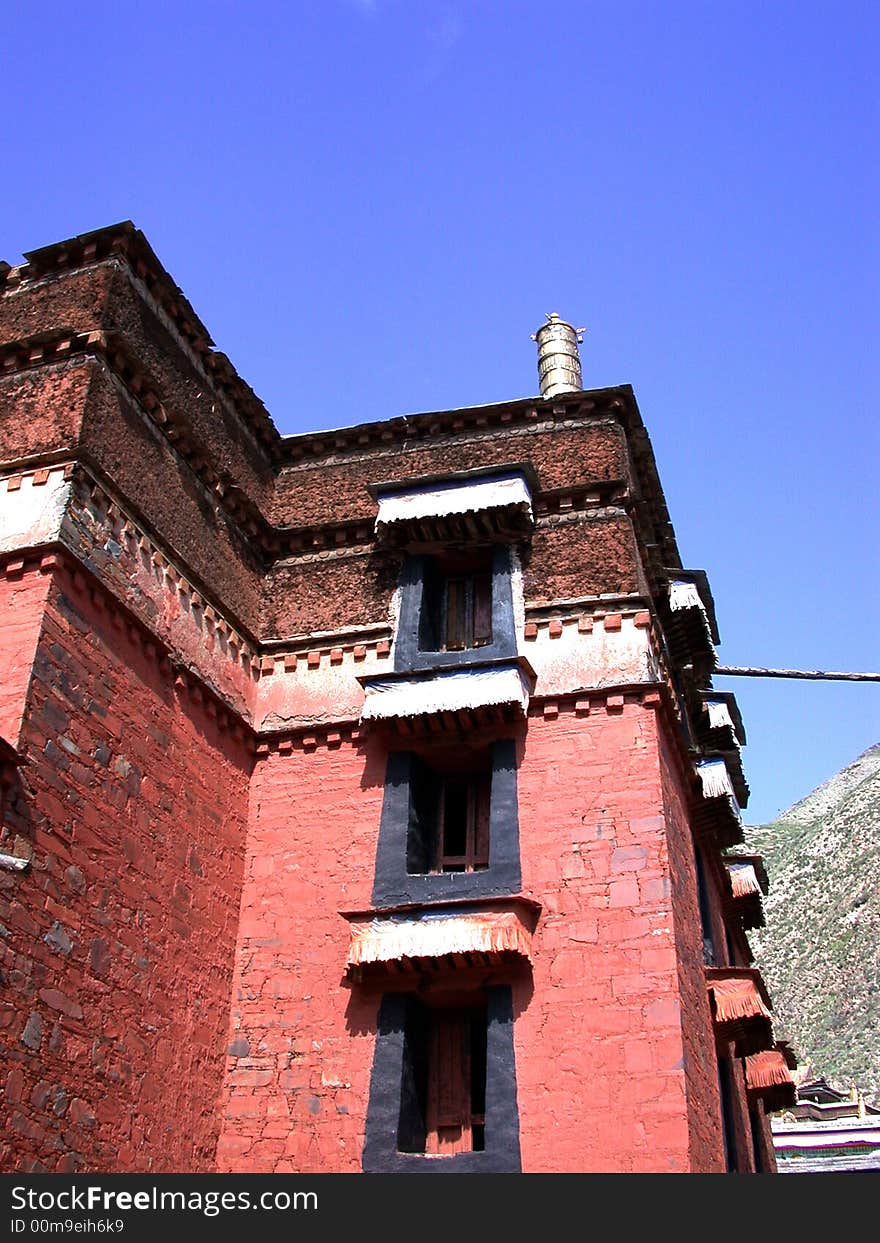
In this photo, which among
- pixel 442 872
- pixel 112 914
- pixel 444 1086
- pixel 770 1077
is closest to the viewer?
pixel 112 914

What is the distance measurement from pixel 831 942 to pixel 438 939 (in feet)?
182

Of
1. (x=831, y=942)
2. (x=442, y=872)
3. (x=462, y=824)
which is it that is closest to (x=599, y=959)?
(x=442, y=872)

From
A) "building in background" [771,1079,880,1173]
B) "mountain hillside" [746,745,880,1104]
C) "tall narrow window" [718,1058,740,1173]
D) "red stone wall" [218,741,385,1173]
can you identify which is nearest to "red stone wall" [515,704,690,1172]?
"red stone wall" [218,741,385,1173]

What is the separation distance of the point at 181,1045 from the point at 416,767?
3.80m

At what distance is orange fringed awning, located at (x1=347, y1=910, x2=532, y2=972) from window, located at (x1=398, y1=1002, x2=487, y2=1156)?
66 cm

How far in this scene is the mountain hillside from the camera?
5281 centimetres

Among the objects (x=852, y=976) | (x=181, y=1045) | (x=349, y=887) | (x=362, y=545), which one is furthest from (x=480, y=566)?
(x=852, y=976)

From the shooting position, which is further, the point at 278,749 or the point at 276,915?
the point at 278,749

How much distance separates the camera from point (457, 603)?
14922 millimetres

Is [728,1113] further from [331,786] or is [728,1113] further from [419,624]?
[419,624]

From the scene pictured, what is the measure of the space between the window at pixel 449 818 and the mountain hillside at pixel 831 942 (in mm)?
39964
